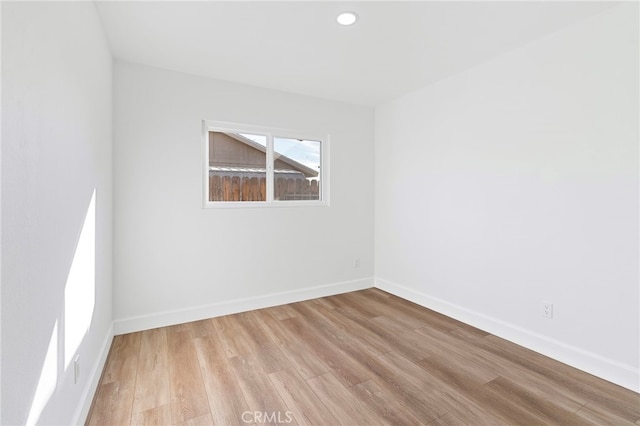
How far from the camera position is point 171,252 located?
2.81 m

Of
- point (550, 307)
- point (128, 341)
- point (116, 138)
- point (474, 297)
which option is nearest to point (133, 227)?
point (116, 138)

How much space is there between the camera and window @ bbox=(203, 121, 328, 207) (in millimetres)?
3080

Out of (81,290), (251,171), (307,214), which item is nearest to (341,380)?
(81,290)

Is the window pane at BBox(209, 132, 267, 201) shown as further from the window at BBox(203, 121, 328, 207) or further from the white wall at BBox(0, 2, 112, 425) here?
the white wall at BBox(0, 2, 112, 425)

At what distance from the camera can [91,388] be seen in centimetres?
173

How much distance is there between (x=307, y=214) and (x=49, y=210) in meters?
2.58

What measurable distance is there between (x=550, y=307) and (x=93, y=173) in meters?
3.36

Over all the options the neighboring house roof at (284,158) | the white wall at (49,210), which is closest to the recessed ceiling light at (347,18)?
the white wall at (49,210)

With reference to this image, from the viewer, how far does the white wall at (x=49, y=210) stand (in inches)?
33.1

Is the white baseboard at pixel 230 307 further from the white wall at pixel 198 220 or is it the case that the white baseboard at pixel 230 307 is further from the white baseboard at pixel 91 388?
the white baseboard at pixel 91 388

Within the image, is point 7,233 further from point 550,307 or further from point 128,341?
point 550,307

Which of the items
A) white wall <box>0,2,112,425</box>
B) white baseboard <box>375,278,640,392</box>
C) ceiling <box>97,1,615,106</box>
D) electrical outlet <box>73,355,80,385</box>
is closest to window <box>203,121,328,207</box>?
ceiling <box>97,1,615,106</box>

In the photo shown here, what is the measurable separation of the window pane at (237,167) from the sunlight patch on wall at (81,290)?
1.30 metres

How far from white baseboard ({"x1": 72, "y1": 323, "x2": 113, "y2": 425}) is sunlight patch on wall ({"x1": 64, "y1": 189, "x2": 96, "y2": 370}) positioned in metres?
0.31
